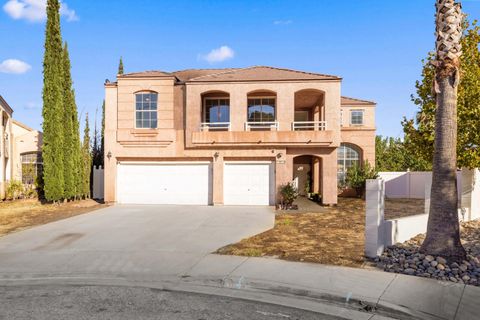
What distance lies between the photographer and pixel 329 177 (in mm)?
18984

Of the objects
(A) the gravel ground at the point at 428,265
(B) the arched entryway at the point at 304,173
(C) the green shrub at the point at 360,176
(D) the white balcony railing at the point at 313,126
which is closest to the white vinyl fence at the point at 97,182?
(D) the white balcony railing at the point at 313,126

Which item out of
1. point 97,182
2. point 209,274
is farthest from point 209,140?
point 209,274

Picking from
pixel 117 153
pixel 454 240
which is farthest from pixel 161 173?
pixel 454 240

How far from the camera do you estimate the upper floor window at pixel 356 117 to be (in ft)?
84.4

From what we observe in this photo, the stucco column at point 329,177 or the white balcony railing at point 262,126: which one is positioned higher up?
the white balcony railing at point 262,126

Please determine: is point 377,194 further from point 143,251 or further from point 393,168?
point 393,168

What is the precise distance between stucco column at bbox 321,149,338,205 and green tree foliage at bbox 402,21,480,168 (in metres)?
3.81

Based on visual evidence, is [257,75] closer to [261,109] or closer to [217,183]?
[261,109]

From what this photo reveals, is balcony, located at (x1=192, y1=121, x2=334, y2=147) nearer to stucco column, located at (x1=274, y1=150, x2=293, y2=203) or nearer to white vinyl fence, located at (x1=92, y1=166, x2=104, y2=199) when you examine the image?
stucco column, located at (x1=274, y1=150, x2=293, y2=203)

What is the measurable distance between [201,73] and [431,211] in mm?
19538

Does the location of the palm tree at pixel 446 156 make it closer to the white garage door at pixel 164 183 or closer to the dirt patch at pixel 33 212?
the white garage door at pixel 164 183

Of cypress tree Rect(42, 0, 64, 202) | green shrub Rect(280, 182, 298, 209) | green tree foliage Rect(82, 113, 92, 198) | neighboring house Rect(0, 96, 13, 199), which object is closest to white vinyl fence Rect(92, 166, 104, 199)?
green tree foliage Rect(82, 113, 92, 198)

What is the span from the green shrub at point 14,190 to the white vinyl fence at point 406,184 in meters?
24.8

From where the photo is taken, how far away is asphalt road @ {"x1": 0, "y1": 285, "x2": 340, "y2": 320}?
5543mm
